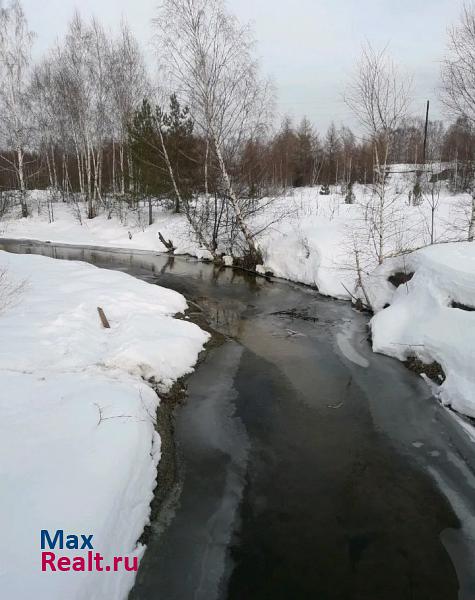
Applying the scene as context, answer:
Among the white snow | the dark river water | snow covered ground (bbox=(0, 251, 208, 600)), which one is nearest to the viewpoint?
snow covered ground (bbox=(0, 251, 208, 600))

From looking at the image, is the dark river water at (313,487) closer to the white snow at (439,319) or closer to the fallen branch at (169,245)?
the white snow at (439,319)

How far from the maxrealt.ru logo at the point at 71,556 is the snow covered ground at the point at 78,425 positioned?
0.15ft

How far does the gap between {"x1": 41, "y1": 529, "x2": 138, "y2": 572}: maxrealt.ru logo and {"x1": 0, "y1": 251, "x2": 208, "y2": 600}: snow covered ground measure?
0.15 feet

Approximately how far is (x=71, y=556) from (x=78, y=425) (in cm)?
176

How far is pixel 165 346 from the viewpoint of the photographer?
8008 millimetres

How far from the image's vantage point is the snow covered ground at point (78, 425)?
3.48m

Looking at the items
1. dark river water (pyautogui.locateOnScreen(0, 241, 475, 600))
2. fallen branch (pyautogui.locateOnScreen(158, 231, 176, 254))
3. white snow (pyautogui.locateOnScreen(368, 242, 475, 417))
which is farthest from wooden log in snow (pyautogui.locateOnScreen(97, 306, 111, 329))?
fallen branch (pyautogui.locateOnScreen(158, 231, 176, 254))

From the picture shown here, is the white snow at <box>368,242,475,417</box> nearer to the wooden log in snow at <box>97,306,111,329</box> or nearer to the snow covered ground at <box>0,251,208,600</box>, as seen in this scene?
the snow covered ground at <box>0,251,208,600</box>

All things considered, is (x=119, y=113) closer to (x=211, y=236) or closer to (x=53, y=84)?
(x=53, y=84)

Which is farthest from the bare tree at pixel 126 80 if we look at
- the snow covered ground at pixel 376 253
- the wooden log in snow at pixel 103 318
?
the wooden log in snow at pixel 103 318

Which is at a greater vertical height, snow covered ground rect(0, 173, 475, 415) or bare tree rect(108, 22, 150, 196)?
bare tree rect(108, 22, 150, 196)

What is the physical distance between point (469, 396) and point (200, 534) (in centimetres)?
461

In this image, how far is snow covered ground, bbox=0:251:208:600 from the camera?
137 inches

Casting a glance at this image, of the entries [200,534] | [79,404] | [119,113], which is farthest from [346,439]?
[119,113]
